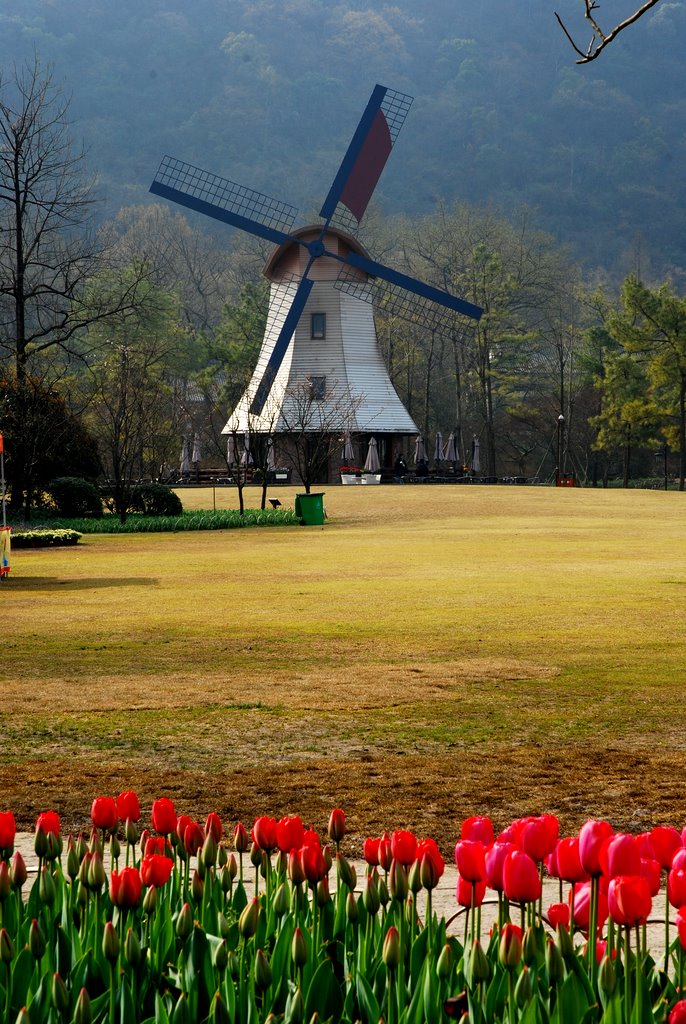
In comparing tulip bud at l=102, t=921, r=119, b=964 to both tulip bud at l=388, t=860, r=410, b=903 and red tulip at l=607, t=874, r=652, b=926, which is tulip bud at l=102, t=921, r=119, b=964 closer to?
tulip bud at l=388, t=860, r=410, b=903

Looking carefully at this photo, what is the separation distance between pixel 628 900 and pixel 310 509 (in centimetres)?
3333

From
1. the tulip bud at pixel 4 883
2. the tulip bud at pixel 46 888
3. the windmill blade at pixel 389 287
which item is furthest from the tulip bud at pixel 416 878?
the windmill blade at pixel 389 287

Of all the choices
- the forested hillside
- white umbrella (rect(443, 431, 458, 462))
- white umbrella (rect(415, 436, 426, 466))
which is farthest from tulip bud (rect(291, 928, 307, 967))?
the forested hillside

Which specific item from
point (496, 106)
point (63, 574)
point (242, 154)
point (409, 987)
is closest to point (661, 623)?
point (63, 574)

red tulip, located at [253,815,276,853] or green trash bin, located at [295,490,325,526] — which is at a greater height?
red tulip, located at [253,815,276,853]

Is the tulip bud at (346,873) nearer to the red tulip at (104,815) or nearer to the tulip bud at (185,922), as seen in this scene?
the tulip bud at (185,922)

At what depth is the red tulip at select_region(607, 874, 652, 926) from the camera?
2.37 metres

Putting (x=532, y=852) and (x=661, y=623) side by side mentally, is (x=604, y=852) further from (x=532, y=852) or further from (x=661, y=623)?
(x=661, y=623)

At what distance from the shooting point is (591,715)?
925 centimetres

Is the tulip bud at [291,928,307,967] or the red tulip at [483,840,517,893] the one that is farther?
the red tulip at [483,840,517,893]

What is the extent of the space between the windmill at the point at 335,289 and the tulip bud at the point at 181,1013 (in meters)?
49.1

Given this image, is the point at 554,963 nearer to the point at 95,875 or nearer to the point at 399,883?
the point at 399,883

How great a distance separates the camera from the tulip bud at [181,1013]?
2.53 meters

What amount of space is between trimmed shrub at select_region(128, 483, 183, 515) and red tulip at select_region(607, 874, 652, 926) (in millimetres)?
34964
